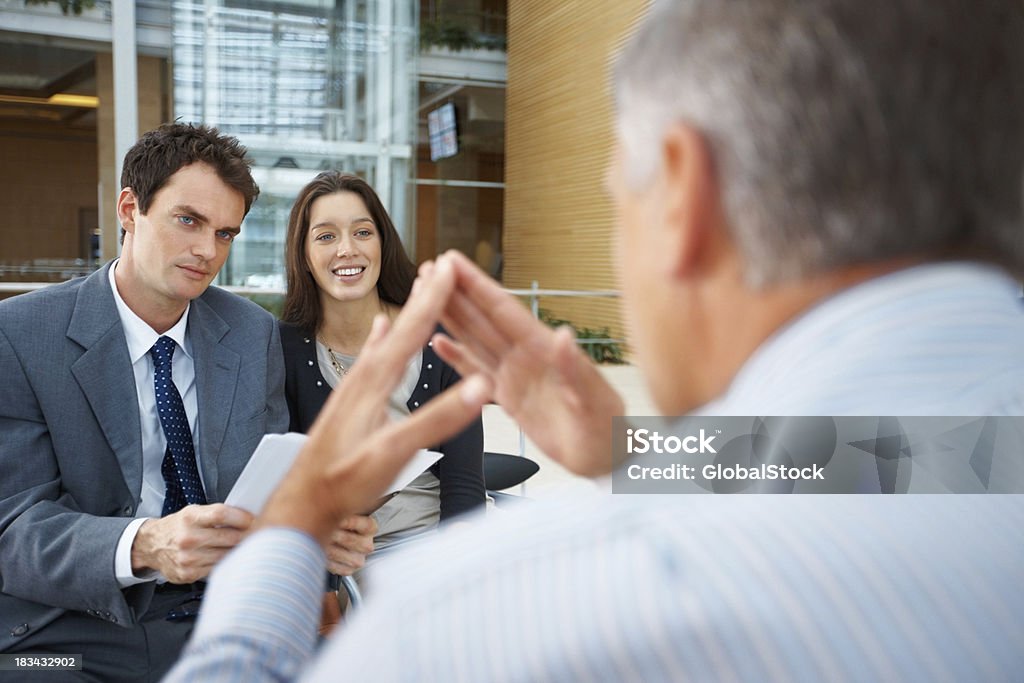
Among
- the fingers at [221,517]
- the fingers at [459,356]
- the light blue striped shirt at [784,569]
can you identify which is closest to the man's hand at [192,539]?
the fingers at [221,517]

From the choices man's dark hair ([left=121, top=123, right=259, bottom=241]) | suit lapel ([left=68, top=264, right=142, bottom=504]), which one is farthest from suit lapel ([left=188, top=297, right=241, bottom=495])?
man's dark hair ([left=121, top=123, right=259, bottom=241])

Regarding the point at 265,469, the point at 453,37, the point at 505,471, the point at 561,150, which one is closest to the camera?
the point at 265,469

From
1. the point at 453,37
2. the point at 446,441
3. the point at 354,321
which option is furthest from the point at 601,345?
the point at 446,441

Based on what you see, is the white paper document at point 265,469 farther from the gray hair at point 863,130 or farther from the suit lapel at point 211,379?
the gray hair at point 863,130

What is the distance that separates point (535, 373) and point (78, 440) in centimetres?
102

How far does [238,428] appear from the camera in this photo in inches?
62.4

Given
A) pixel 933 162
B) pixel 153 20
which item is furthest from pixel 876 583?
pixel 153 20

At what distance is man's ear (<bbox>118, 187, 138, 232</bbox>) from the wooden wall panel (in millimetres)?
7788

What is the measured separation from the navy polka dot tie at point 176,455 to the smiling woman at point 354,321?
1.88 feet

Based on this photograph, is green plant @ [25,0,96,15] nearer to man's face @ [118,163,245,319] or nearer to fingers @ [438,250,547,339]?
man's face @ [118,163,245,319]

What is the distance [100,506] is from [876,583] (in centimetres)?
136

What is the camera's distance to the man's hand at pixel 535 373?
27.0 inches

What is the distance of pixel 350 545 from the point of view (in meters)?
1.44

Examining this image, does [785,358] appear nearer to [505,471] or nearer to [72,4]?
[505,471]
